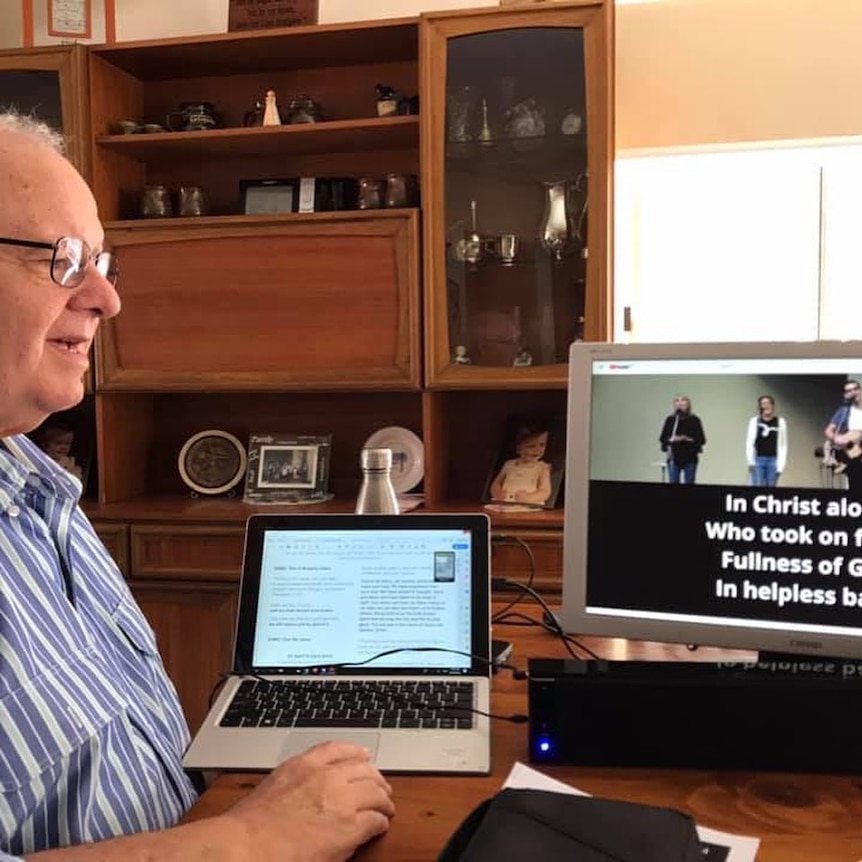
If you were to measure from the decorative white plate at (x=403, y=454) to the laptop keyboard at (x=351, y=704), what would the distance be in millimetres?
1481

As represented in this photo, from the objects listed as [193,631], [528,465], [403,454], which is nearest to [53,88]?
[403,454]

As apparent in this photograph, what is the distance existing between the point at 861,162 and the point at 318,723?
223 cm

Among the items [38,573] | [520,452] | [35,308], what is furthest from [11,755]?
[520,452]

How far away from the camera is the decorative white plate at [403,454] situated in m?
2.62

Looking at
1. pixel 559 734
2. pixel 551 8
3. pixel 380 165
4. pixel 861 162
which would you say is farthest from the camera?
pixel 380 165

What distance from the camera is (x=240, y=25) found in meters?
2.57

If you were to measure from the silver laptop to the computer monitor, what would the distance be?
16cm

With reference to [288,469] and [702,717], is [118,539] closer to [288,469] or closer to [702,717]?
[288,469]

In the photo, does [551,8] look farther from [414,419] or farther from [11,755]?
[11,755]

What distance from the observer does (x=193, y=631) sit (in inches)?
98.0

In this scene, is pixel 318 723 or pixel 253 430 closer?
pixel 318 723

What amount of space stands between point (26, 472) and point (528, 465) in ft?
5.38

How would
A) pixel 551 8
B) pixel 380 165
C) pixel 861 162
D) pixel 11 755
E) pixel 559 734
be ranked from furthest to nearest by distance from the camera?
pixel 380 165, pixel 861 162, pixel 551 8, pixel 559 734, pixel 11 755

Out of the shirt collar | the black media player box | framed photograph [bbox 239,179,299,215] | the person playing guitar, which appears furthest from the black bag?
framed photograph [bbox 239,179,299,215]
